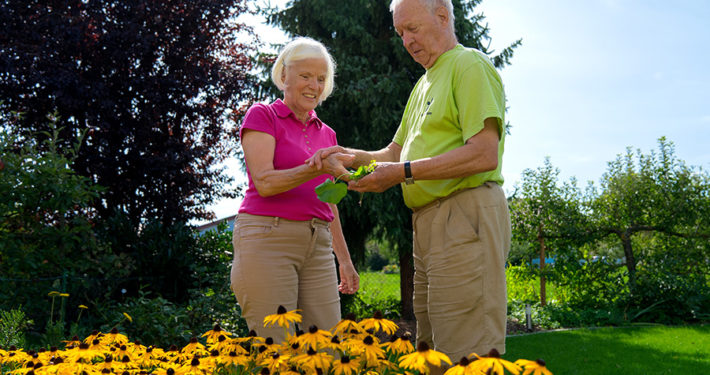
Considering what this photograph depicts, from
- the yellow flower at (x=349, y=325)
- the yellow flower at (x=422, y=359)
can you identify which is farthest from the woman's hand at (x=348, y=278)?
the yellow flower at (x=422, y=359)

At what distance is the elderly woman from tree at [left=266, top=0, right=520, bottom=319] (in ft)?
18.5

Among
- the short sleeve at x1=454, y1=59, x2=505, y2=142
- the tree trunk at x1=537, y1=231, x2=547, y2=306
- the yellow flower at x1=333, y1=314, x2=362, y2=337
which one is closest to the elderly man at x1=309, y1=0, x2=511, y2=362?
the short sleeve at x1=454, y1=59, x2=505, y2=142

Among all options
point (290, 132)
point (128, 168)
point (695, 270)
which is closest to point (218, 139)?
point (128, 168)

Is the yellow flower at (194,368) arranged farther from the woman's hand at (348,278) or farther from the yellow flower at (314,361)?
the woman's hand at (348,278)

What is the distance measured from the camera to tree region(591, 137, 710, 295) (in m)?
10.5

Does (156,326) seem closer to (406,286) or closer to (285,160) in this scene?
(285,160)

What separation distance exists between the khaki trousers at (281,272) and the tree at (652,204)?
9294 millimetres

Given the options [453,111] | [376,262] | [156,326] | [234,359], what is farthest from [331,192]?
[376,262]

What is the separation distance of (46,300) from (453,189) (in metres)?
5.01

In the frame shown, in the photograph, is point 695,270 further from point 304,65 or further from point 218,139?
point 304,65

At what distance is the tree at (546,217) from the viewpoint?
10555mm

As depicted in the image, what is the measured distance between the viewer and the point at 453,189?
7.27 feet

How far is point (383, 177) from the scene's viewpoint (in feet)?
7.28

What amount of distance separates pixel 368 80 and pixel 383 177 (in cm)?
665
